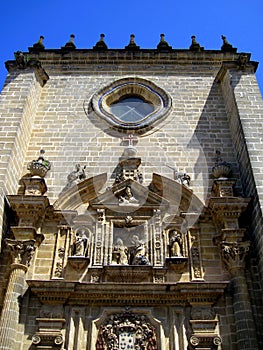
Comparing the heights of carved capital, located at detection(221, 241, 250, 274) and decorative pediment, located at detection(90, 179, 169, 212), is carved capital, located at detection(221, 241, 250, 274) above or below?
below

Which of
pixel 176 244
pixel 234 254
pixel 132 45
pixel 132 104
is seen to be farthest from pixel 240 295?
pixel 132 45

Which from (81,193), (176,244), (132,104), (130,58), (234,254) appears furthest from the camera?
(130,58)

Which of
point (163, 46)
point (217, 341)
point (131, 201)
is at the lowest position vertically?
point (217, 341)

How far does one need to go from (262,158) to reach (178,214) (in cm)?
210

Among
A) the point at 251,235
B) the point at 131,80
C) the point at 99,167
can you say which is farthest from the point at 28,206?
the point at 131,80

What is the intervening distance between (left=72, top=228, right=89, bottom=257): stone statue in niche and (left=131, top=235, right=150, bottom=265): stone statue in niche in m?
0.90

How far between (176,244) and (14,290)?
308cm

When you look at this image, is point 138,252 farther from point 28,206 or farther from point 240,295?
point 28,206

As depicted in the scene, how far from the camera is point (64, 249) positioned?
8.14 meters

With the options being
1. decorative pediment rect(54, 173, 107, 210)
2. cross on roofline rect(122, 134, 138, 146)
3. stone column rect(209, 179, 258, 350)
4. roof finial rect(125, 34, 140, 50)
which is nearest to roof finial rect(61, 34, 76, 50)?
roof finial rect(125, 34, 140, 50)

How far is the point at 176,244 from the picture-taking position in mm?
8133

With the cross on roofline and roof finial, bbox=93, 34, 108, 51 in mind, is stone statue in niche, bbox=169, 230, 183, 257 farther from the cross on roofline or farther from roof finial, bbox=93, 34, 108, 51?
roof finial, bbox=93, 34, 108, 51

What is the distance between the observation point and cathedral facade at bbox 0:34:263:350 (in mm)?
7223

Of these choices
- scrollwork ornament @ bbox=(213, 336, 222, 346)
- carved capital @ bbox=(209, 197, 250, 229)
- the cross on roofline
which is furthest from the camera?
the cross on roofline
